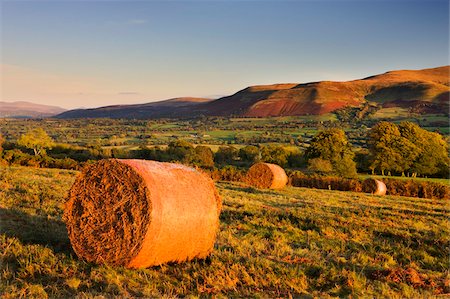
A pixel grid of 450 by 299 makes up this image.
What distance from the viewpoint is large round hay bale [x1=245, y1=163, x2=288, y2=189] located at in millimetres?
29814

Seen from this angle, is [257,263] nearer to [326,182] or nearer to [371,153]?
[326,182]

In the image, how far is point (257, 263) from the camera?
883 cm

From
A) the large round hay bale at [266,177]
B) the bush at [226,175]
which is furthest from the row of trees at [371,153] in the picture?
the large round hay bale at [266,177]

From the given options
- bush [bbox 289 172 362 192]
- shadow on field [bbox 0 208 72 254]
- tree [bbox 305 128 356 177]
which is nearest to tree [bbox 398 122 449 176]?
tree [bbox 305 128 356 177]

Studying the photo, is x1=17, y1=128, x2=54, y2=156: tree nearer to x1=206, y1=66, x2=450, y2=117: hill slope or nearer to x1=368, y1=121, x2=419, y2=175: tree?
x1=368, y1=121, x2=419, y2=175: tree

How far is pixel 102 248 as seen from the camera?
8.95 metres

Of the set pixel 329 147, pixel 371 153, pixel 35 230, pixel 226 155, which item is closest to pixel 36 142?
pixel 226 155

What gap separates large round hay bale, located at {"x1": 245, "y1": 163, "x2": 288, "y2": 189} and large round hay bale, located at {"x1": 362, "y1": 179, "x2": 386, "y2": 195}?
24.4 ft

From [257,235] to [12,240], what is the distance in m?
6.40

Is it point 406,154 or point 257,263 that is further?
point 406,154

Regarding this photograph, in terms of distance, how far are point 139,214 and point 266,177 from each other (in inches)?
862

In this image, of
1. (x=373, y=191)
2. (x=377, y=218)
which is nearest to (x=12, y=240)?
(x=377, y=218)

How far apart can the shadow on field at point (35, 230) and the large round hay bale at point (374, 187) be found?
85.8 feet

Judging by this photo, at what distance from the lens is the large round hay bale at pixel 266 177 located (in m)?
29.8
